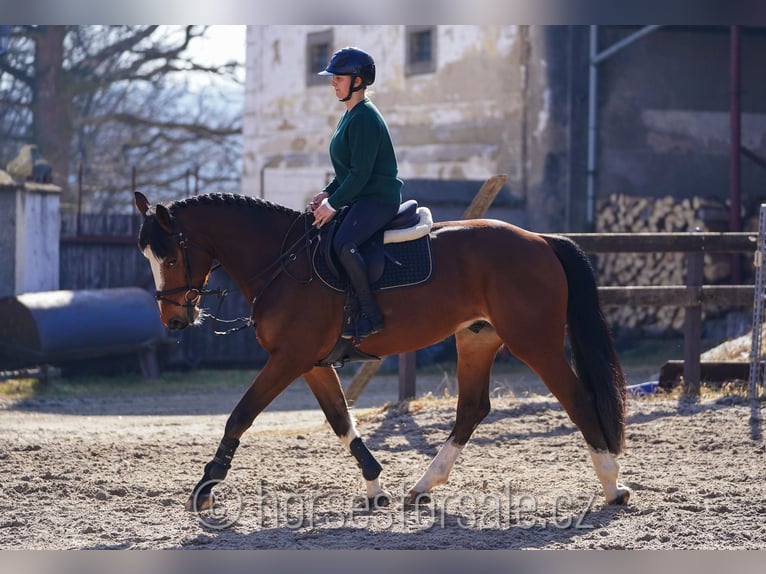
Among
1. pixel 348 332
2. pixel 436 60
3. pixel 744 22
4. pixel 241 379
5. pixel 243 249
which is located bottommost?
pixel 241 379

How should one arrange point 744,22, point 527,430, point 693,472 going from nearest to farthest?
point 744,22
point 693,472
point 527,430

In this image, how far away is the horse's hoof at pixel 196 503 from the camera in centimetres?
616

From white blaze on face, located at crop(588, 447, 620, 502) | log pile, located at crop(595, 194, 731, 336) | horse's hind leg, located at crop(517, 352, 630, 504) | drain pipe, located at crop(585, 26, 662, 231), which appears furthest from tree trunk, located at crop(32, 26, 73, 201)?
white blaze on face, located at crop(588, 447, 620, 502)

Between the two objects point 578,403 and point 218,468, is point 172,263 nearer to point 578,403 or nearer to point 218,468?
point 218,468

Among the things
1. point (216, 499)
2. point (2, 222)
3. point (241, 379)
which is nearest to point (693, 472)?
point (216, 499)

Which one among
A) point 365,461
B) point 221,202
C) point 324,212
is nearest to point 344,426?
point 365,461

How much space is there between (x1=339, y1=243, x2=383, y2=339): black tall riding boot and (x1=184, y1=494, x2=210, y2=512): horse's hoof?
121 centimetres

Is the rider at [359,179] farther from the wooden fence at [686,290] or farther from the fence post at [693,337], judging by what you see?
the fence post at [693,337]

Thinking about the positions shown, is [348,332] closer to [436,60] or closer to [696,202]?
[696,202]

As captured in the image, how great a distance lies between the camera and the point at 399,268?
21.2 ft

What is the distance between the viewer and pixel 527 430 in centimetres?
901

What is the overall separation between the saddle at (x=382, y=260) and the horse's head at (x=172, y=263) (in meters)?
0.70

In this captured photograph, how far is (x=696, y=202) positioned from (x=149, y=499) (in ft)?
45.6

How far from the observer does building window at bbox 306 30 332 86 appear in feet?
80.2
